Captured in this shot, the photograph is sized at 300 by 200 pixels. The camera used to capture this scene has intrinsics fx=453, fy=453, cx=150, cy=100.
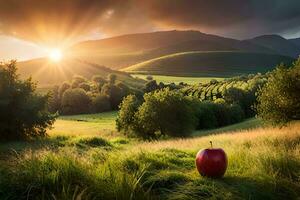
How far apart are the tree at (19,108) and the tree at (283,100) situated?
17.6 meters

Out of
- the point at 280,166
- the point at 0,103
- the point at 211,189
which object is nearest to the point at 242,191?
the point at 211,189

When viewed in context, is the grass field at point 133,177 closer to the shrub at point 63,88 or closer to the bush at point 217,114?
the bush at point 217,114

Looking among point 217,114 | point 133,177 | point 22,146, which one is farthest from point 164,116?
point 133,177

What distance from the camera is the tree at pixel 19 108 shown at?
34.7 m

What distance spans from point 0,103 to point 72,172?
26.9 meters

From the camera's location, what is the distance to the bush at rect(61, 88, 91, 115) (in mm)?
109131

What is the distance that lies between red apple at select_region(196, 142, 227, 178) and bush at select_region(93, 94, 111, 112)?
100904mm

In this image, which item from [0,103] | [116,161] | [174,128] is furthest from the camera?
[174,128]

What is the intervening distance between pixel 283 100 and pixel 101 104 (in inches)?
3096

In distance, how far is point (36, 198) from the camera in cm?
809

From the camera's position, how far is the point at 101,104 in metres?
111

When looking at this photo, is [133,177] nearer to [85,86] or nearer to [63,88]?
[63,88]

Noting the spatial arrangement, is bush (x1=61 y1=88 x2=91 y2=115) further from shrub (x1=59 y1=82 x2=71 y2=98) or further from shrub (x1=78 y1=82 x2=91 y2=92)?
shrub (x1=78 y1=82 x2=91 y2=92)

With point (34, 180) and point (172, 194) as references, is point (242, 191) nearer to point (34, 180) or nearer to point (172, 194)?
point (172, 194)
